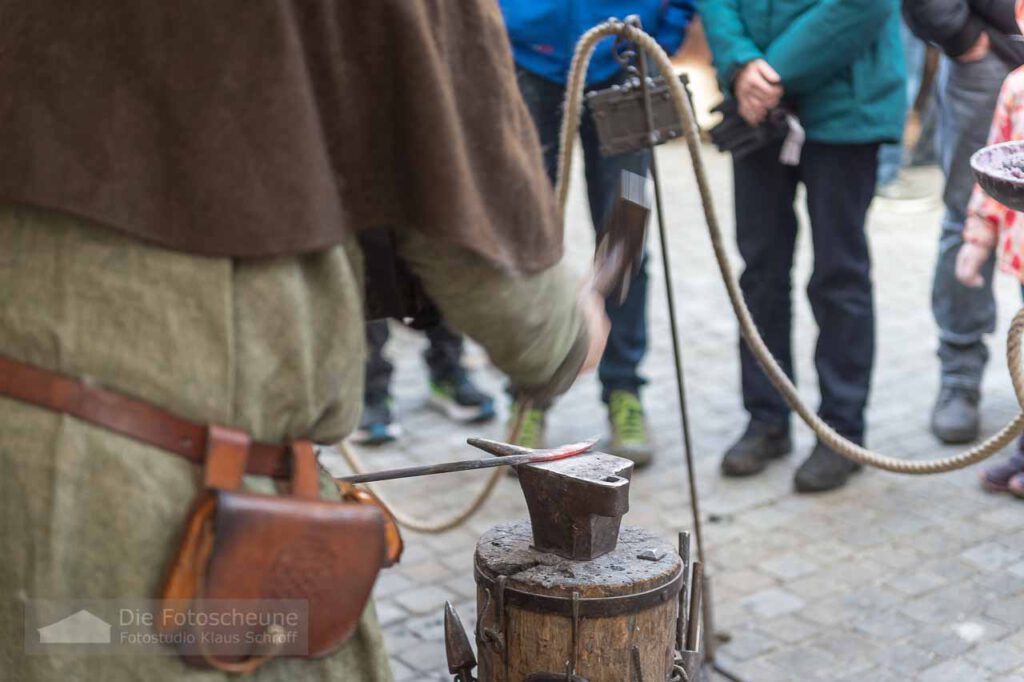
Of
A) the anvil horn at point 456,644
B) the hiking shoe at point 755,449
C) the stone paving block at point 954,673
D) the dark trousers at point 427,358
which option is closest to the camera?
the anvil horn at point 456,644

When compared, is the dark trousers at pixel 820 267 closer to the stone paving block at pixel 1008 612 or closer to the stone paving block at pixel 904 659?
the stone paving block at pixel 1008 612

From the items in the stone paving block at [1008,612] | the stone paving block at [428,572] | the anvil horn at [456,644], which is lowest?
the stone paving block at [428,572]

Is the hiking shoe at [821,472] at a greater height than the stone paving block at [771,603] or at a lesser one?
greater

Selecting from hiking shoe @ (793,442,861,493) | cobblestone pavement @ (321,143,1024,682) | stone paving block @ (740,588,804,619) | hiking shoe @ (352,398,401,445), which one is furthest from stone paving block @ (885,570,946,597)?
hiking shoe @ (352,398,401,445)

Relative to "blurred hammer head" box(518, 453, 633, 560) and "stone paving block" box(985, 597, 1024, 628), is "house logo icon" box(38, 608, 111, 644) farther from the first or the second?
"stone paving block" box(985, 597, 1024, 628)

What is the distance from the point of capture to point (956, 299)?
4668 millimetres

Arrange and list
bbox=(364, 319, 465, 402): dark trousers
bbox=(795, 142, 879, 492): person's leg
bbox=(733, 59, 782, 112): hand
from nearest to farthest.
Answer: bbox=(733, 59, 782, 112): hand → bbox=(795, 142, 879, 492): person's leg → bbox=(364, 319, 465, 402): dark trousers

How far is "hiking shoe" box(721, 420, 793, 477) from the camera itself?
4.34 metres

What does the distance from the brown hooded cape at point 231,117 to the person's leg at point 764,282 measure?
9.16ft

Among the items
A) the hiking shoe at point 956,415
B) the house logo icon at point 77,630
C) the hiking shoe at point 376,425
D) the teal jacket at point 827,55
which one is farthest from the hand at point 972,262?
the house logo icon at point 77,630

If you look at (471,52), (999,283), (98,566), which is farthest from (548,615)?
(999,283)

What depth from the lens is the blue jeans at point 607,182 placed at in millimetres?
4234

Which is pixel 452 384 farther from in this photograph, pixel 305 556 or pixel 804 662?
pixel 305 556

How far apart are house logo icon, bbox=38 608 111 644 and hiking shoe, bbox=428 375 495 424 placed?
343 centimetres
